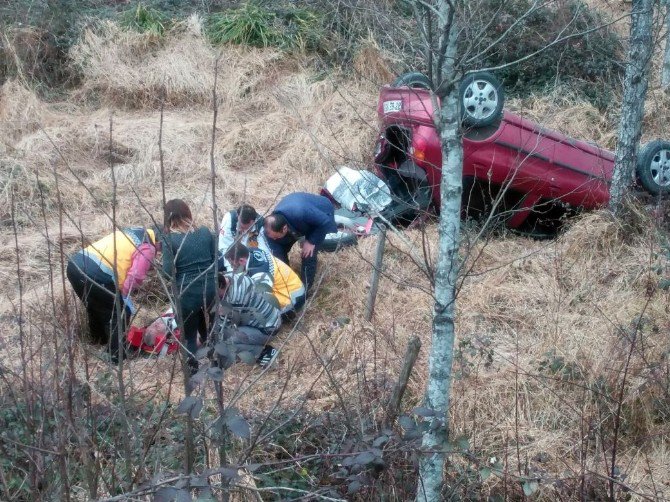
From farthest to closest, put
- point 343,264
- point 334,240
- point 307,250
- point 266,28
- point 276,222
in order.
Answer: point 266,28
point 334,240
point 343,264
point 307,250
point 276,222

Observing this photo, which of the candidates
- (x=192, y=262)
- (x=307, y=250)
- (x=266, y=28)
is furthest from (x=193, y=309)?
(x=266, y=28)

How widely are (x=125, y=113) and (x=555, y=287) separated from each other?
6.77 meters

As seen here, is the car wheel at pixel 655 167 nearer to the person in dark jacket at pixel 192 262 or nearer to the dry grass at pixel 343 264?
the dry grass at pixel 343 264

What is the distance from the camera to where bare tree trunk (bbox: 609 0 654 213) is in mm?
6527

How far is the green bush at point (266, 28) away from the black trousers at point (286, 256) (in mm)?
5508

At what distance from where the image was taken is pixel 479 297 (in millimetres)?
6242

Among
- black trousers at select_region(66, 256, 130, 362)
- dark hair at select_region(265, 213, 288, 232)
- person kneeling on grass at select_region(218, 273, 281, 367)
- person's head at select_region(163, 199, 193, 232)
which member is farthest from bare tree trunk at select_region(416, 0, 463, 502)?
dark hair at select_region(265, 213, 288, 232)

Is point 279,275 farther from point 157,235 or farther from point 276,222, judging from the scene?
point 157,235

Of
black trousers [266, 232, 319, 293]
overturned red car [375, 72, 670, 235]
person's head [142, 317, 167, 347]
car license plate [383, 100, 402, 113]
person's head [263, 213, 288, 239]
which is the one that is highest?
car license plate [383, 100, 402, 113]

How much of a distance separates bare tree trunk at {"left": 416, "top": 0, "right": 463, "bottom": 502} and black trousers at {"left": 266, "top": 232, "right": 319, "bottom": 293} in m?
3.51

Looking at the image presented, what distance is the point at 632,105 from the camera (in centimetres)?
684

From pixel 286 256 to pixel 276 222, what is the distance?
0.46m

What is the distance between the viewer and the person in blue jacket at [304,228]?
6809 millimetres

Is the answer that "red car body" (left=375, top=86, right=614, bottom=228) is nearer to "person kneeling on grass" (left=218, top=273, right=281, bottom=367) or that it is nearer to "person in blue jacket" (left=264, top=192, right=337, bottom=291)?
"person in blue jacket" (left=264, top=192, right=337, bottom=291)
